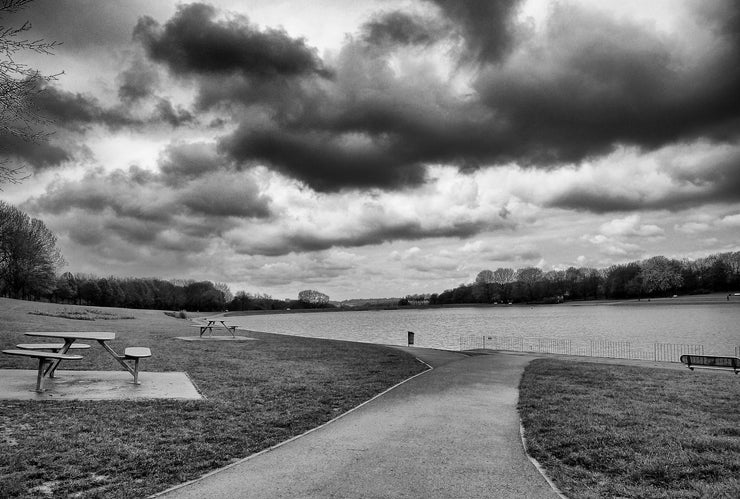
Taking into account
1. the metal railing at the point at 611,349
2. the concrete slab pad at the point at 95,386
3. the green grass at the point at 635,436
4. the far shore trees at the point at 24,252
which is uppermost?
the far shore trees at the point at 24,252

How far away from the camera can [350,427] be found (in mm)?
8141

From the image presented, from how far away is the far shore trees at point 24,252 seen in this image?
52.6 m

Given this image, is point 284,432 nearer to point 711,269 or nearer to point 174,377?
point 174,377

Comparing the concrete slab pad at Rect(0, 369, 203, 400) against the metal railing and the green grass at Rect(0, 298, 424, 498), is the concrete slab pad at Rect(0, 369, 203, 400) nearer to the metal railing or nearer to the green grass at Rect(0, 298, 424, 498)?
the green grass at Rect(0, 298, 424, 498)

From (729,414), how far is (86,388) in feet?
43.5

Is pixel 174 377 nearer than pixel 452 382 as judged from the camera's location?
Yes

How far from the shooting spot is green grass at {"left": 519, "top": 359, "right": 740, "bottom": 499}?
5.57m

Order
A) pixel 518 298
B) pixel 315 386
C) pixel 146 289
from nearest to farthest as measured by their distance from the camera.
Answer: pixel 315 386
pixel 146 289
pixel 518 298

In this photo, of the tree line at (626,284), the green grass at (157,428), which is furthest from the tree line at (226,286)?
the green grass at (157,428)

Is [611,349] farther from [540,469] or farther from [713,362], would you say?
[540,469]

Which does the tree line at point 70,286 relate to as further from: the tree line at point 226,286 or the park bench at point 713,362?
the park bench at point 713,362

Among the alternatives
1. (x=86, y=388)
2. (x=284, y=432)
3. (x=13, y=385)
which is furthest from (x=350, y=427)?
(x=13, y=385)

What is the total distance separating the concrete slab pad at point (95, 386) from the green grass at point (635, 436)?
7.06 metres

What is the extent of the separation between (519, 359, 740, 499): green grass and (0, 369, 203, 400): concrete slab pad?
7063 millimetres
